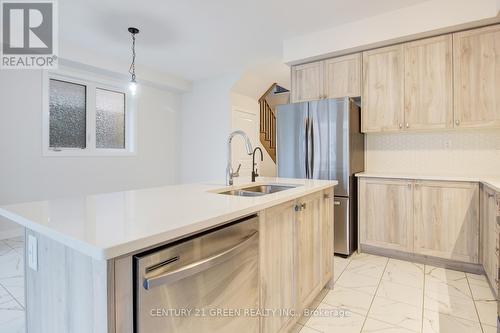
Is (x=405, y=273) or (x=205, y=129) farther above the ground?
(x=205, y=129)

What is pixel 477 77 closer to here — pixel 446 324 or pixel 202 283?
pixel 446 324

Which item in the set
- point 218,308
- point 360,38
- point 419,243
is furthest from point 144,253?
point 360,38

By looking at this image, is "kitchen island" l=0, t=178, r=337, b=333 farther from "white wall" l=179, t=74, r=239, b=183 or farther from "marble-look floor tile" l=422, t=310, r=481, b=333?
"white wall" l=179, t=74, r=239, b=183

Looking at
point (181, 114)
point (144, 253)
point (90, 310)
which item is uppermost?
point (181, 114)

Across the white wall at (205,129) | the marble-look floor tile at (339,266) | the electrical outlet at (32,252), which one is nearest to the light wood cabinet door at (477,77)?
the marble-look floor tile at (339,266)

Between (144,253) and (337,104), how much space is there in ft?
8.90

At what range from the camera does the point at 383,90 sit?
312cm

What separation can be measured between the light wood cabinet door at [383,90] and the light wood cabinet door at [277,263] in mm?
2110

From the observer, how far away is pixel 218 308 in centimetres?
106

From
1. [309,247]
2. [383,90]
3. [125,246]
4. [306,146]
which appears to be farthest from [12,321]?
[383,90]

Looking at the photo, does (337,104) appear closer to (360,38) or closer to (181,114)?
(360,38)

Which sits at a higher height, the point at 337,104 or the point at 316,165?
the point at 337,104

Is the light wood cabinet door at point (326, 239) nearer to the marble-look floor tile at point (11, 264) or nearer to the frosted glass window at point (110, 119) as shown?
the marble-look floor tile at point (11, 264)
